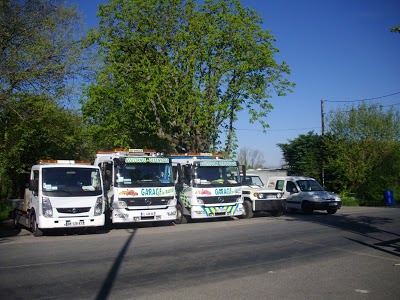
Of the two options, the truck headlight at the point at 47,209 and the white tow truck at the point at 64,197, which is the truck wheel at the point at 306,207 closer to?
the white tow truck at the point at 64,197

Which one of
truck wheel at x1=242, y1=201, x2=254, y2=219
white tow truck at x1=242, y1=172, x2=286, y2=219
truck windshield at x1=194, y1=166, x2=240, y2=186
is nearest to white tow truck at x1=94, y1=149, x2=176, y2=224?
truck windshield at x1=194, y1=166, x2=240, y2=186

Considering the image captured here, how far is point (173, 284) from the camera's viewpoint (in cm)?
744

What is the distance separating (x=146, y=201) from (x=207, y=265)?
23.6 ft

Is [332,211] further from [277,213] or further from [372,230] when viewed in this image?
[372,230]

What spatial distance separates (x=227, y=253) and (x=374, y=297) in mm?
4168

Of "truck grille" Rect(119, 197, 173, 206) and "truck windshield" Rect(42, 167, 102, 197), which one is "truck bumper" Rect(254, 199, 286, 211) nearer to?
"truck grille" Rect(119, 197, 173, 206)

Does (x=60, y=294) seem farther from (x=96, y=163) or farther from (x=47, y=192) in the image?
(x=96, y=163)

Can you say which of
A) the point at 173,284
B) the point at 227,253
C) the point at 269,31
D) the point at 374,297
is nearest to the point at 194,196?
the point at 227,253

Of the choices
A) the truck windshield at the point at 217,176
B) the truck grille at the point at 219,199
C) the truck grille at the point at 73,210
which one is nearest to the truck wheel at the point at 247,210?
the truck grille at the point at 219,199

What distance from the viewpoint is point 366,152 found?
31406mm

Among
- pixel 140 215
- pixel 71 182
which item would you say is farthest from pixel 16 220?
pixel 140 215

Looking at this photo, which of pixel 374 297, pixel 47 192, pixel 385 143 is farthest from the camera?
pixel 385 143

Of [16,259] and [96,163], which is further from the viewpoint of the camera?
[96,163]

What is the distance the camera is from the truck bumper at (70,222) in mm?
13438
